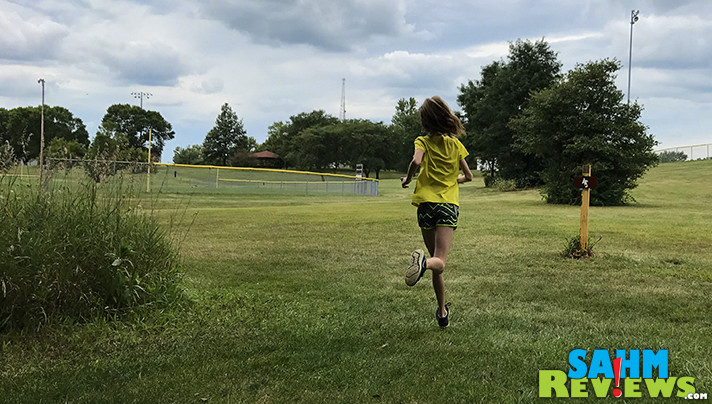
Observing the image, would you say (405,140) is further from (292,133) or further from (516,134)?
(516,134)

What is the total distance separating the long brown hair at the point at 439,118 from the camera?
402cm

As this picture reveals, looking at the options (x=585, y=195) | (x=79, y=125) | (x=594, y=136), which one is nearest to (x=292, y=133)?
(x=79, y=125)

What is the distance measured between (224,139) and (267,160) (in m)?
13.1

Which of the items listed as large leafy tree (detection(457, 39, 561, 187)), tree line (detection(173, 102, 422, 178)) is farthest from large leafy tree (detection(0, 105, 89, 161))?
large leafy tree (detection(457, 39, 561, 187))

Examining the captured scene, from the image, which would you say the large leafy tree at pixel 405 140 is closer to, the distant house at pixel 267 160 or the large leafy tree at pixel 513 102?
the distant house at pixel 267 160

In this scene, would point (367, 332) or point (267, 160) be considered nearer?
point (367, 332)

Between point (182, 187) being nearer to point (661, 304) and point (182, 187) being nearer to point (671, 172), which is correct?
point (661, 304)

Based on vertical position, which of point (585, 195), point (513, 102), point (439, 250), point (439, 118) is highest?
point (513, 102)

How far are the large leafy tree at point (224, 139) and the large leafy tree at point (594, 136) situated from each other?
89247 millimetres

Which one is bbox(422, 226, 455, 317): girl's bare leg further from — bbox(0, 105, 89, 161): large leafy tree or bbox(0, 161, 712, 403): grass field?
bbox(0, 105, 89, 161): large leafy tree

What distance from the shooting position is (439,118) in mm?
4043

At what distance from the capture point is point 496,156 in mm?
42094

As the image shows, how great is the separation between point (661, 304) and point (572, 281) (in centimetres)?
121

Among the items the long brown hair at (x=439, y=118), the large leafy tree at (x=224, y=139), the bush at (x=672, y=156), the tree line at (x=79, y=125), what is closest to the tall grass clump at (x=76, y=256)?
the long brown hair at (x=439, y=118)
